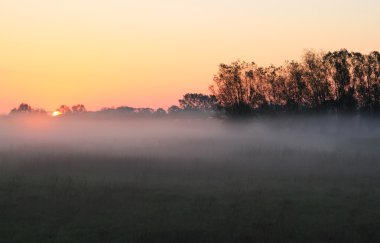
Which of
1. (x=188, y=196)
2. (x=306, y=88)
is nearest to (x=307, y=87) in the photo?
(x=306, y=88)

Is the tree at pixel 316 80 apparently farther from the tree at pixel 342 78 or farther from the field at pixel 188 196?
the field at pixel 188 196

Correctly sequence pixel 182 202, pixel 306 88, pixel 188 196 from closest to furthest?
1. pixel 182 202
2. pixel 188 196
3. pixel 306 88

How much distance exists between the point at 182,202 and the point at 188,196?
5.52 ft

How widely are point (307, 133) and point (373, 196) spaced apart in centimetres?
5113

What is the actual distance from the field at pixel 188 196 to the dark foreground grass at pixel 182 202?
0.20ft

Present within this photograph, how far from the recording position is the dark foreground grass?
2492 cm

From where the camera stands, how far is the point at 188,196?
32.4 metres

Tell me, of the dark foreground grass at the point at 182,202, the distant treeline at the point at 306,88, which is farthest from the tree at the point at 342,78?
the dark foreground grass at the point at 182,202

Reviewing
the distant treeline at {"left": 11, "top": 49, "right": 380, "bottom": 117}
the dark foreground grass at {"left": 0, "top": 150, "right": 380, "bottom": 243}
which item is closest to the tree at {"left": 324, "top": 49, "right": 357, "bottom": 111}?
the distant treeline at {"left": 11, "top": 49, "right": 380, "bottom": 117}

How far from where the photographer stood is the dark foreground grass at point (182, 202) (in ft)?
81.8

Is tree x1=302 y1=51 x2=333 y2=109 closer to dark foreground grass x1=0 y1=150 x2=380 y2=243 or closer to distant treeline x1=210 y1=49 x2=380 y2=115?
distant treeline x1=210 y1=49 x2=380 y2=115

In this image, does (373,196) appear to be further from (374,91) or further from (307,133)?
(374,91)

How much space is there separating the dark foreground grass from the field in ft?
0.20

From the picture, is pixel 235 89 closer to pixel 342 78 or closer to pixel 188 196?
pixel 342 78
